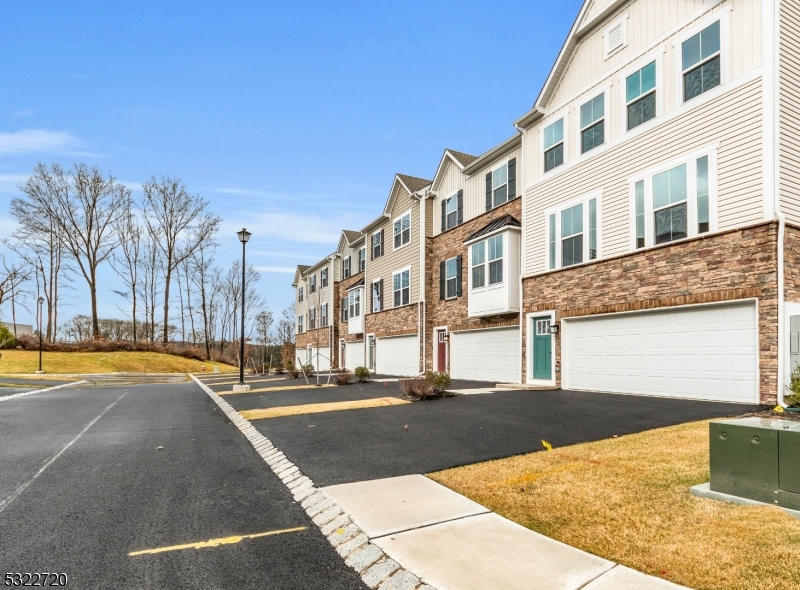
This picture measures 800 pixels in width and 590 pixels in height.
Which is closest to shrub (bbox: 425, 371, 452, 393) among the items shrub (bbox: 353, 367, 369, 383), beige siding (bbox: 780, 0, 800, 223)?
shrub (bbox: 353, 367, 369, 383)

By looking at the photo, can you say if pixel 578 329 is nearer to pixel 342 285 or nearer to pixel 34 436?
pixel 34 436

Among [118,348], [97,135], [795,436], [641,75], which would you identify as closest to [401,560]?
[795,436]

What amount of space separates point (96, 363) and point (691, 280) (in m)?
40.7

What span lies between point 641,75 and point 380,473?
1334cm

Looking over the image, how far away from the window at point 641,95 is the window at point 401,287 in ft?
48.4

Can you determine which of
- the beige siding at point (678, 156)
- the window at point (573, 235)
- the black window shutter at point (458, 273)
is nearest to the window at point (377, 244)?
the black window shutter at point (458, 273)

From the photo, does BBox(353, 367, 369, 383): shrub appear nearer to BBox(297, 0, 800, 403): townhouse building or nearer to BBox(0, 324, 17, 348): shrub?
BBox(297, 0, 800, 403): townhouse building

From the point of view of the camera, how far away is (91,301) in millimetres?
45188

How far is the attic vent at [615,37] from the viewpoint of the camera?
47.9 feet

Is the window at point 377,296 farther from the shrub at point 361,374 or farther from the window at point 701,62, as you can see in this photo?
the window at point 701,62

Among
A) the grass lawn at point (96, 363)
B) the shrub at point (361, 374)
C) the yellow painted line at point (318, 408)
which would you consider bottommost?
the grass lawn at point (96, 363)

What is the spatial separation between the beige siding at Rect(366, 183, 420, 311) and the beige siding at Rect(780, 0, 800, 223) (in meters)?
17.0

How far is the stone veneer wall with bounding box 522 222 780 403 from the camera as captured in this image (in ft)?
33.9

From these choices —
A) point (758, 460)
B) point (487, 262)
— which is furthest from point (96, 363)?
point (758, 460)
